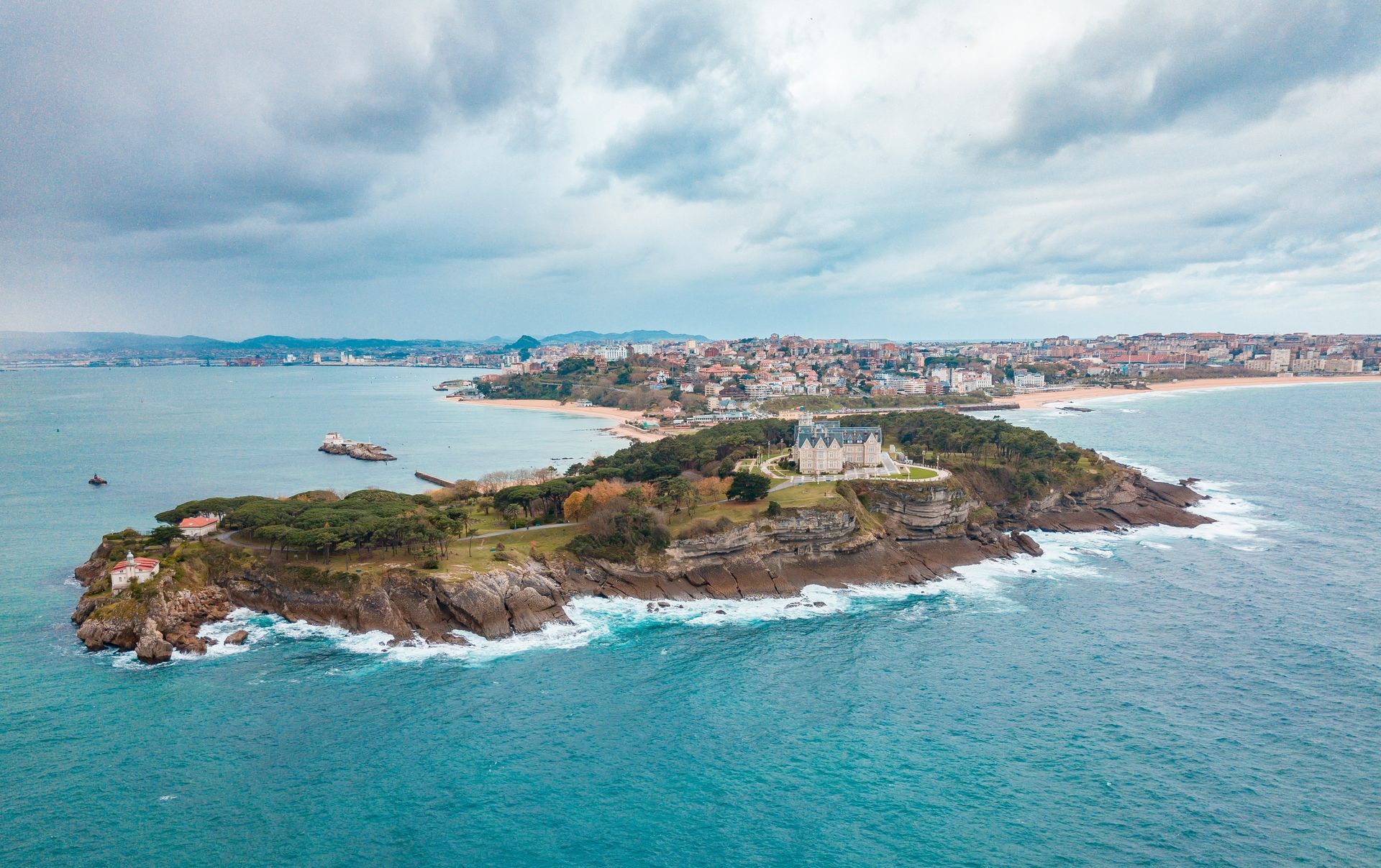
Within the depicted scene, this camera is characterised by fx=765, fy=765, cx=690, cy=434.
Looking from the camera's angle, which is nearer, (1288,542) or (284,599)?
(284,599)

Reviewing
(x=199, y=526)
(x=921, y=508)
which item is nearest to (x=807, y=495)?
(x=921, y=508)

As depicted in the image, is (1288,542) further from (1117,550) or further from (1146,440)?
(1146,440)

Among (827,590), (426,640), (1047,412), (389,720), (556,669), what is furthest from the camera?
(1047,412)

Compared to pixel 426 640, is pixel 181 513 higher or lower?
higher

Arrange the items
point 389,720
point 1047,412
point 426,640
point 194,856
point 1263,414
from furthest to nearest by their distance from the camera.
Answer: point 1047,412 → point 1263,414 → point 426,640 → point 389,720 → point 194,856

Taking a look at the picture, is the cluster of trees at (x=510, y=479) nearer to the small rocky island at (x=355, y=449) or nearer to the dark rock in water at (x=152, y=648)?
the small rocky island at (x=355, y=449)

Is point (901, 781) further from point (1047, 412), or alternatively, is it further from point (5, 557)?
point (1047, 412)

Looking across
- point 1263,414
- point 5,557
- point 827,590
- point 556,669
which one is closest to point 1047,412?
point 1263,414

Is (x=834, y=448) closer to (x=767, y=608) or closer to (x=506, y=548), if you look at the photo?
(x=767, y=608)
